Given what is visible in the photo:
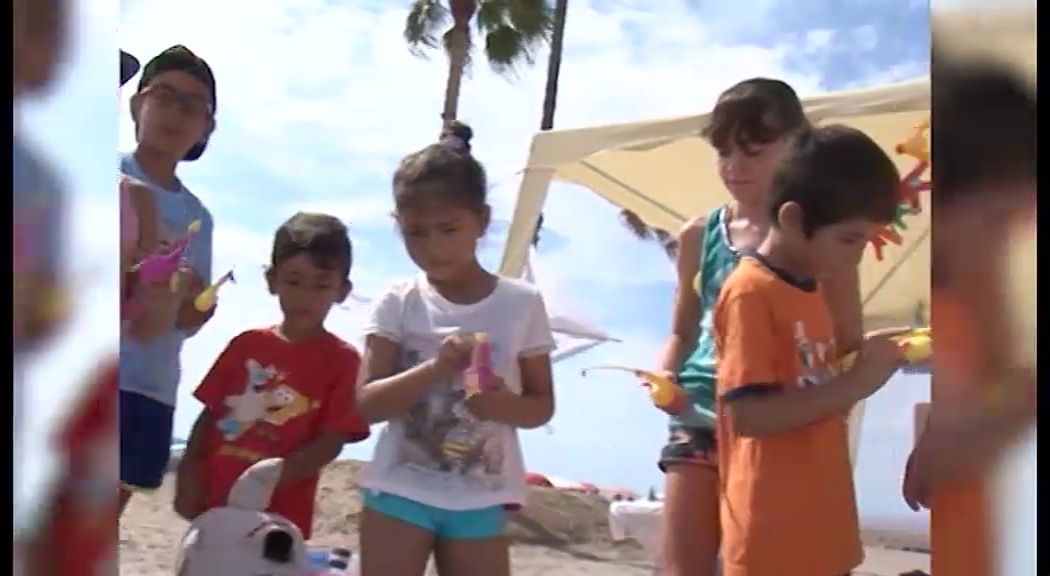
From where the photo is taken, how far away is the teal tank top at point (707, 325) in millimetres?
1349

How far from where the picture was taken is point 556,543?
4.74 feet

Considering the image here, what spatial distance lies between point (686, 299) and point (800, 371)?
0.18 metres

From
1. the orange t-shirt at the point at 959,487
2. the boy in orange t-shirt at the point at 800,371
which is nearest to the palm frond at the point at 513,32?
the boy in orange t-shirt at the point at 800,371

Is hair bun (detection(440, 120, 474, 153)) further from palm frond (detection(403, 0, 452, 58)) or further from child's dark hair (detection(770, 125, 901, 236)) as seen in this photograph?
child's dark hair (detection(770, 125, 901, 236))

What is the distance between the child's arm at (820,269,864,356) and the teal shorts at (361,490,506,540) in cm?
39

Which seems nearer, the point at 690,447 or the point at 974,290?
the point at 974,290

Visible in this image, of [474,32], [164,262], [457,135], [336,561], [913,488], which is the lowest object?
[336,561]

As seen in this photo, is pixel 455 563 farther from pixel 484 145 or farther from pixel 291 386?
pixel 484 145

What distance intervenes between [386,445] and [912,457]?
53 centimetres

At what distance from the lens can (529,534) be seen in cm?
147

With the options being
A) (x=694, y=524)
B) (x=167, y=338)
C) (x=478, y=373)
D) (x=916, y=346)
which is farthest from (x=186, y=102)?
(x=916, y=346)

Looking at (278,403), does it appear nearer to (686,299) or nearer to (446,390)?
(446,390)

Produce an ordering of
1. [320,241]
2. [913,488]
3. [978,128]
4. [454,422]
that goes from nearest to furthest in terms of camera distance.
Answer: [978,128] → [913,488] → [454,422] → [320,241]

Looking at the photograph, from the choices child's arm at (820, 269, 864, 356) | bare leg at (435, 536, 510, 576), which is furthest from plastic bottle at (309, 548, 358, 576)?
child's arm at (820, 269, 864, 356)
